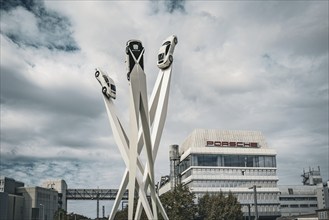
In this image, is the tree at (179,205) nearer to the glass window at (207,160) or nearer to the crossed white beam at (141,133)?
the glass window at (207,160)

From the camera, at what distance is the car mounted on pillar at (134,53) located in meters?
30.3

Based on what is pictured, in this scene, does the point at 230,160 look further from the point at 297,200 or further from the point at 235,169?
the point at 297,200

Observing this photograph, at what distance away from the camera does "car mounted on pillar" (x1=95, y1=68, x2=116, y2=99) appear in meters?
36.2

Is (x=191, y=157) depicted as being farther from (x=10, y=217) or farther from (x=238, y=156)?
(x=10, y=217)

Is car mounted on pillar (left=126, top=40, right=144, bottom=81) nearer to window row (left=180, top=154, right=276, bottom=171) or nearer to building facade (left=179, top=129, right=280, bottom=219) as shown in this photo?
building facade (left=179, top=129, right=280, bottom=219)

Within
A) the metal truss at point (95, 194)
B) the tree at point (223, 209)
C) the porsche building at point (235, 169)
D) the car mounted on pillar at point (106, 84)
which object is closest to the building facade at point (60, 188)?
the metal truss at point (95, 194)

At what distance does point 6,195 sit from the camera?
110 metres

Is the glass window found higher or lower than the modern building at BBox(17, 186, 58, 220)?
higher

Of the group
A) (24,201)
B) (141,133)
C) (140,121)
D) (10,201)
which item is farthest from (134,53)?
(24,201)

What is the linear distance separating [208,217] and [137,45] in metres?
46.4

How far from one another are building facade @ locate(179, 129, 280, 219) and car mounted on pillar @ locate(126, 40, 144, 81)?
67.1 meters

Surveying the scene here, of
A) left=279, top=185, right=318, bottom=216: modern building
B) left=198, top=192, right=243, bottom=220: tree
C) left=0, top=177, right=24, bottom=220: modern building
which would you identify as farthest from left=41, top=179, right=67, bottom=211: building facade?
left=198, top=192, right=243, bottom=220: tree

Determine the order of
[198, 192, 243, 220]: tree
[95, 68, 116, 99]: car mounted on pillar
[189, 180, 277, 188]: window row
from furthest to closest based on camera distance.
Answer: [189, 180, 277, 188]: window row < [198, 192, 243, 220]: tree < [95, 68, 116, 99]: car mounted on pillar

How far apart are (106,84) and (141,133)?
598 cm
